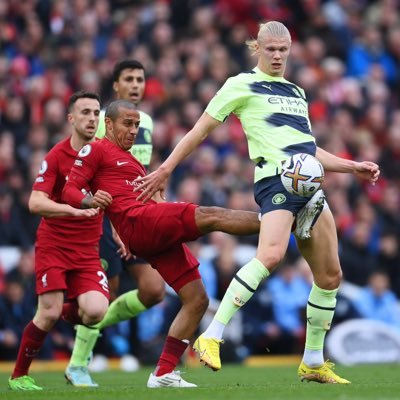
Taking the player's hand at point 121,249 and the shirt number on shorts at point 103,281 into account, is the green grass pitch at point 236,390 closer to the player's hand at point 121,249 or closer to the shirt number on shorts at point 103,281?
the shirt number on shorts at point 103,281

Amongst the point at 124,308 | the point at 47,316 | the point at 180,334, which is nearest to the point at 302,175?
the point at 180,334

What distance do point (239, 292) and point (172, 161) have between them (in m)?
1.13

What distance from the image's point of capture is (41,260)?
10.4 m

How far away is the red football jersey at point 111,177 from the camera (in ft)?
30.2

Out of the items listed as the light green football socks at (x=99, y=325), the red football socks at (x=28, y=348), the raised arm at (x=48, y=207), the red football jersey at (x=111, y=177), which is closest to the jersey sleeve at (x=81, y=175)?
the red football jersey at (x=111, y=177)

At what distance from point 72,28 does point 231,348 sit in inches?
248

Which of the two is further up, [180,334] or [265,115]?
[265,115]

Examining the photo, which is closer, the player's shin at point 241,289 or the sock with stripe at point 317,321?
the player's shin at point 241,289

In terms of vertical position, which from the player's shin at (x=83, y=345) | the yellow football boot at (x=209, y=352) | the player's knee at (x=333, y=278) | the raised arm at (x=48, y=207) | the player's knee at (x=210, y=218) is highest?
the player's knee at (x=210, y=218)

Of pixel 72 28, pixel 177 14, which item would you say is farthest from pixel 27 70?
pixel 177 14

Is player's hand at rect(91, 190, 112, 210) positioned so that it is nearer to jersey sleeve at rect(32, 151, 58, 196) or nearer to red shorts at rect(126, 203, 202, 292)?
red shorts at rect(126, 203, 202, 292)

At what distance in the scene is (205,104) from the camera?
18672 mm

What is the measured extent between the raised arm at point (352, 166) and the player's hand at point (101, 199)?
1.79m

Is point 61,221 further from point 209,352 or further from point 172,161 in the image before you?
point 209,352
